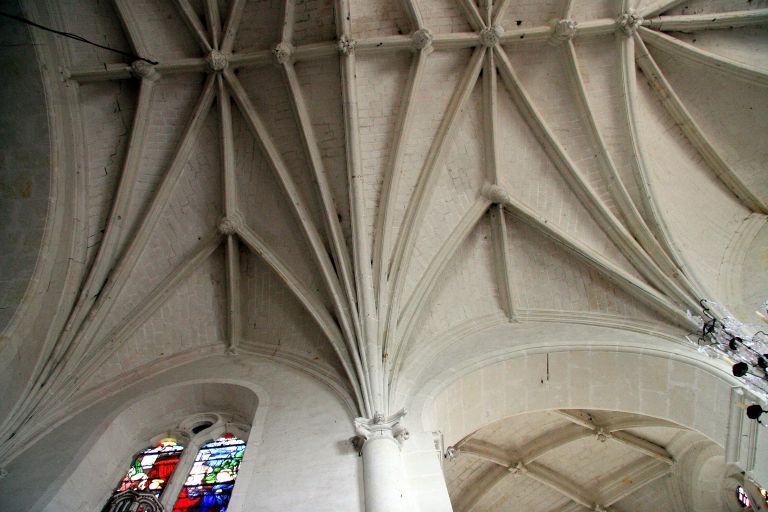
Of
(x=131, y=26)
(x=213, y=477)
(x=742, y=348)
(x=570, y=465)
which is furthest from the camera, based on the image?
(x=570, y=465)

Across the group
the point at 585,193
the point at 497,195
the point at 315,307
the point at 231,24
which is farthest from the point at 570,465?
the point at 231,24

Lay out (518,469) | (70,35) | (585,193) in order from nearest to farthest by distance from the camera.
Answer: (70,35)
(585,193)
(518,469)

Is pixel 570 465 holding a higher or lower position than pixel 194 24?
lower

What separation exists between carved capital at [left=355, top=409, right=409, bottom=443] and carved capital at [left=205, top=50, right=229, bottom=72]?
6763mm

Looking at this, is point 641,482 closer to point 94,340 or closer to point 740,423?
point 740,423

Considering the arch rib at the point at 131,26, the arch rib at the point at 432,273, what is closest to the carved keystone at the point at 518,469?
the arch rib at the point at 432,273

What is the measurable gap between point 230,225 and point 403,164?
316cm

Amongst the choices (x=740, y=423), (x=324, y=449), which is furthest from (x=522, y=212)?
(x=324, y=449)

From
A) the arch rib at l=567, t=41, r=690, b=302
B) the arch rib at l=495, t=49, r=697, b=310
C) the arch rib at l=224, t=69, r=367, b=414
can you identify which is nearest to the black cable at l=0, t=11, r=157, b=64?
the arch rib at l=224, t=69, r=367, b=414

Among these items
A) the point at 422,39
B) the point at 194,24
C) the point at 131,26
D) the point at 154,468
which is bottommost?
the point at 154,468

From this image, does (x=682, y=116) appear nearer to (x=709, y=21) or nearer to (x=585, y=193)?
(x=709, y=21)

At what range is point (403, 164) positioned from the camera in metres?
10.4

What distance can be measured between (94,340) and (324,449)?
4324 millimetres

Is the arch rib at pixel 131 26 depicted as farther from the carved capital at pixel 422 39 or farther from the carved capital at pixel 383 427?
the carved capital at pixel 383 427
